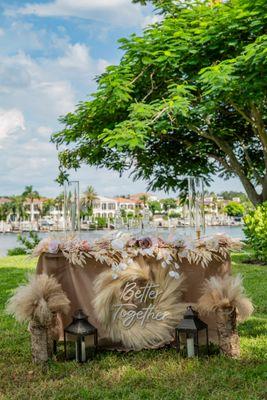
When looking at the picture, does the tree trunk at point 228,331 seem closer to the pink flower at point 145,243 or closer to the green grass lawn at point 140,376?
the green grass lawn at point 140,376

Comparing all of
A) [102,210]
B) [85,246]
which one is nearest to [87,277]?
[85,246]

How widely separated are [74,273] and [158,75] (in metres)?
8.12

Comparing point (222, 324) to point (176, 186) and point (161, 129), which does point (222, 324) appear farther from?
point (176, 186)

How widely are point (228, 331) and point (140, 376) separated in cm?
70

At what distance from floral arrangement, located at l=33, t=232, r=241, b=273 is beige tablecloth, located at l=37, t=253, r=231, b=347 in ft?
0.17

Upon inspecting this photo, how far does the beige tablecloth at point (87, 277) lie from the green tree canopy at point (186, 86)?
18.3 ft

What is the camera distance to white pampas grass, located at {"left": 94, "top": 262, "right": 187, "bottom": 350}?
11.6ft

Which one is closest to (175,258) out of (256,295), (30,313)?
(30,313)

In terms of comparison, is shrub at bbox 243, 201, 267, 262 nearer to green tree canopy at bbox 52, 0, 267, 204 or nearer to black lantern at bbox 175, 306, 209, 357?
green tree canopy at bbox 52, 0, 267, 204

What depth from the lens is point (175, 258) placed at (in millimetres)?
3605

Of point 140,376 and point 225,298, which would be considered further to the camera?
point 225,298

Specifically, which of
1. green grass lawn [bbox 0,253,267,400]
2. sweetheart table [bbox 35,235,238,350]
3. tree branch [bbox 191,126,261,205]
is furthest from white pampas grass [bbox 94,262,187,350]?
tree branch [bbox 191,126,261,205]

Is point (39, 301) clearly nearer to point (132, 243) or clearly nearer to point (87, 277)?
point (87, 277)

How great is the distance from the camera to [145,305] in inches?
142
